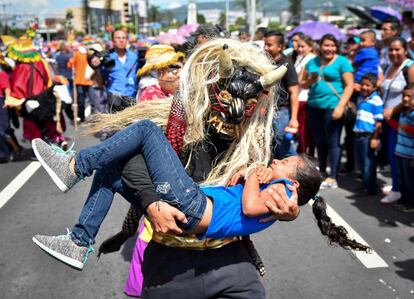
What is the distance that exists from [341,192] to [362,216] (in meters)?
0.89

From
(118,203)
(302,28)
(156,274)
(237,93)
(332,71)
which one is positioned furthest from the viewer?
(302,28)

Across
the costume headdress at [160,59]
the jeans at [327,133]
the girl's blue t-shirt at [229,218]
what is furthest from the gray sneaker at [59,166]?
the jeans at [327,133]

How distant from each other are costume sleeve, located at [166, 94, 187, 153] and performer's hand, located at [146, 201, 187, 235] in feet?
0.88

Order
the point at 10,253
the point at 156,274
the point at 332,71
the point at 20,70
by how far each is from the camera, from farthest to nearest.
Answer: the point at 20,70
the point at 332,71
the point at 10,253
the point at 156,274

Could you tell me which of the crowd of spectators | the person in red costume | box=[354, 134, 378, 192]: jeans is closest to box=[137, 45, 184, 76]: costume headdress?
the crowd of spectators

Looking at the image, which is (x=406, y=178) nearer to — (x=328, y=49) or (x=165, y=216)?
(x=328, y=49)

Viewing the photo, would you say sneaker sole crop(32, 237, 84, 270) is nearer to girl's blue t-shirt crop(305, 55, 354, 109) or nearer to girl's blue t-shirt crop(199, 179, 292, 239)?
girl's blue t-shirt crop(199, 179, 292, 239)

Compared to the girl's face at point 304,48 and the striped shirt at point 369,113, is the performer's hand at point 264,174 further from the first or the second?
the girl's face at point 304,48

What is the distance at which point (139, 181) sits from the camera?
1.72 meters

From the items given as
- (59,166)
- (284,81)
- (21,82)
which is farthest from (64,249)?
(21,82)

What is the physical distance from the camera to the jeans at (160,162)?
5.53 ft

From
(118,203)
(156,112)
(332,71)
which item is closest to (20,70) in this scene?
(118,203)

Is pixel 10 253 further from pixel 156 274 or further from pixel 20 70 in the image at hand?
pixel 20 70

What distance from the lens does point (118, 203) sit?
538cm
